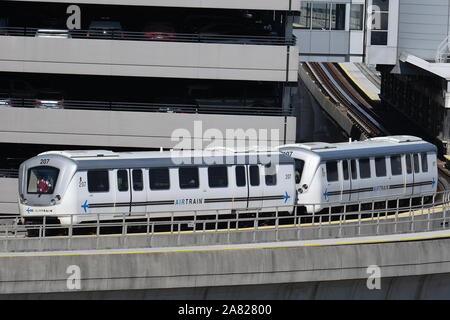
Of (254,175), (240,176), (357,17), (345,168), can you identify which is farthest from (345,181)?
(357,17)

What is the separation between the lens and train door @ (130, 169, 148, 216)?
3136cm

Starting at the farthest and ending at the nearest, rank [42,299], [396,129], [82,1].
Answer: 1. [396,129]
2. [82,1]
3. [42,299]

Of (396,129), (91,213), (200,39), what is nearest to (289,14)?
(200,39)

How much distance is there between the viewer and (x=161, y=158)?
32031mm

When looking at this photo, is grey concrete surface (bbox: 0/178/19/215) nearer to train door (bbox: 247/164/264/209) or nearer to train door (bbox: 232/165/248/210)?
train door (bbox: 232/165/248/210)

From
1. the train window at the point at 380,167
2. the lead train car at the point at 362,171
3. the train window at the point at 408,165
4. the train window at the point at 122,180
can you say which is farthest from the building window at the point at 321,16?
the train window at the point at 122,180

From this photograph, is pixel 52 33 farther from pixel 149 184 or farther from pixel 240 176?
pixel 240 176

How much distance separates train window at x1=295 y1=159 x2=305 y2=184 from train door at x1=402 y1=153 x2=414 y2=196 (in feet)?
16.2

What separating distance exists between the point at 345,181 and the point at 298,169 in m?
1.78

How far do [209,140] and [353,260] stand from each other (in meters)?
10.6

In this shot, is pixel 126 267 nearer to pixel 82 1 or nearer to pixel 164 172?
pixel 164 172

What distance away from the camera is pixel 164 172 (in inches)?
1257
